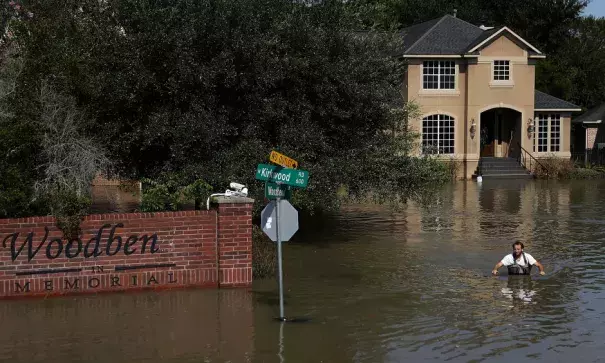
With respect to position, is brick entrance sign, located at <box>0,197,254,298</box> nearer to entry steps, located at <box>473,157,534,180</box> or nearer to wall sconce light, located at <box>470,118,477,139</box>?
entry steps, located at <box>473,157,534,180</box>

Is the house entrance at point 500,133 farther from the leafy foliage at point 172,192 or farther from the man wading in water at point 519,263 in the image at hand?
the leafy foliage at point 172,192

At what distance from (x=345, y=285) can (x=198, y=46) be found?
5740 mm

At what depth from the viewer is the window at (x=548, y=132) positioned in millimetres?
40844

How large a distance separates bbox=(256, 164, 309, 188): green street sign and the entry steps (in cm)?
2837

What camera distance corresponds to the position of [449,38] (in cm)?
3975

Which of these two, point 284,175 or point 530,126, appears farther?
point 530,126

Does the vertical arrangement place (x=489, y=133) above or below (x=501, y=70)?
below

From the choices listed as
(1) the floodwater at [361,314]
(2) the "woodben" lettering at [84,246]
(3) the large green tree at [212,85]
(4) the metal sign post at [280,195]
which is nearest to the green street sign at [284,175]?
(4) the metal sign post at [280,195]

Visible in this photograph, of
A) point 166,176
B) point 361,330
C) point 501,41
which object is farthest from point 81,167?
point 501,41

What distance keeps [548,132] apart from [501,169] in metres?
4.05

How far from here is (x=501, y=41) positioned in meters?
38.2

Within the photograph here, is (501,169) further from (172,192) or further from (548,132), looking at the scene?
(172,192)

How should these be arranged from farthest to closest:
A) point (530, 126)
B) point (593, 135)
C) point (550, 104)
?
point (593, 135)
point (550, 104)
point (530, 126)

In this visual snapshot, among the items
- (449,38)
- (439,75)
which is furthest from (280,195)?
(449,38)
